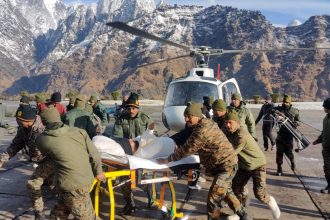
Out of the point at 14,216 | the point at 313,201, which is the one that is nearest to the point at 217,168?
the point at 313,201

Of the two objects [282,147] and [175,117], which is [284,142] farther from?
[175,117]

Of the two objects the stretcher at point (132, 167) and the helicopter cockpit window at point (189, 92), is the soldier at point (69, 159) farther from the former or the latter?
the helicopter cockpit window at point (189, 92)

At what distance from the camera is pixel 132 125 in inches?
265

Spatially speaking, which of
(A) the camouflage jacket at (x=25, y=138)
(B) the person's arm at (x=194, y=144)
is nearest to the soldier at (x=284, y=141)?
(B) the person's arm at (x=194, y=144)

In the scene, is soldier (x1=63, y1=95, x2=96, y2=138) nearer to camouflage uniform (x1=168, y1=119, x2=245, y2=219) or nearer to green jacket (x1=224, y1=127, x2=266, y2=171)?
camouflage uniform (x1=168, y1=119, x2=245, y2=219)

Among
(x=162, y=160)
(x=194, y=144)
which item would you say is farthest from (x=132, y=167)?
(x=194, y=144)

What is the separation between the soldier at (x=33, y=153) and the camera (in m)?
5.11

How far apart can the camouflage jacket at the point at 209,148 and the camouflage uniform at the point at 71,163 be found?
124cm

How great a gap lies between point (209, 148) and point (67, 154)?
186 centimetres

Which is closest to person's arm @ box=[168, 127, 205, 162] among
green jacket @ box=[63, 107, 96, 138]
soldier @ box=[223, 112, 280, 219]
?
soldier @ box=[223, 112, 280, 219]

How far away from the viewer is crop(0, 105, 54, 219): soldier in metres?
5.11

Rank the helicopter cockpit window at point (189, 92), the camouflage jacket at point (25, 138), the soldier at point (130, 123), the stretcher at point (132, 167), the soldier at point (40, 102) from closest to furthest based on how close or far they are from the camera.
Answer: the stretcher at point (132, 167) < the camouflage jacket at point (25, 138) < the soldier at point (130, 123) < the soldier at point (40, 102) < the helicopter cockpit window at point (189, 92)

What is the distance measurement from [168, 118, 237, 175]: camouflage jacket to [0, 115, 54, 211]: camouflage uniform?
1.68m

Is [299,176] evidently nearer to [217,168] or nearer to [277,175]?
[277,175]
